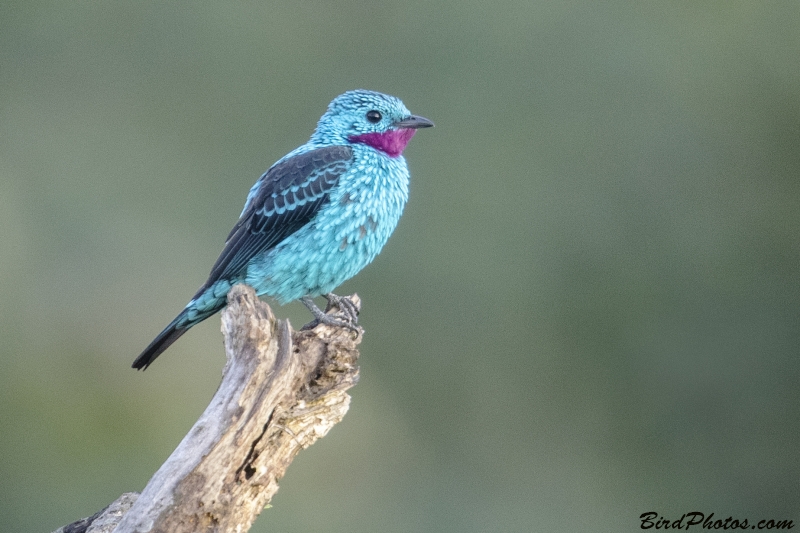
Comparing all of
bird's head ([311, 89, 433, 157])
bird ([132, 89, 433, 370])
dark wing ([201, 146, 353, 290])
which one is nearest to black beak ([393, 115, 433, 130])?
bird's head ([311, 89, 433, 157])

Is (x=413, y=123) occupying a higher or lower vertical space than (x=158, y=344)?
higher

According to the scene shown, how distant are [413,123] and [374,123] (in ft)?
0.88

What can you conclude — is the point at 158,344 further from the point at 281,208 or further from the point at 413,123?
the point at 413,123

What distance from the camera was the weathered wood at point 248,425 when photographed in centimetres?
408

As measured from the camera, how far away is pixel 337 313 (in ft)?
20.4

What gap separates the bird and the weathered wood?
3.52ft

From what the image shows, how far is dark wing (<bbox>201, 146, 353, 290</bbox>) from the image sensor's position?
6.09 m

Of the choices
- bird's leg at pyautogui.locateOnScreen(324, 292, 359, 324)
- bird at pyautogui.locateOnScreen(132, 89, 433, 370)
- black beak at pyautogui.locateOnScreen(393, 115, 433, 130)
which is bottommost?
bird's leg at pyautogui.locateOnScreen(324, 292, 359, 324)

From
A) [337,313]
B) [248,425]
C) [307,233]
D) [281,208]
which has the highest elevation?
[281,208]

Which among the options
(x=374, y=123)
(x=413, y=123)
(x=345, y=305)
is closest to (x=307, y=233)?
(x=345, y=305)

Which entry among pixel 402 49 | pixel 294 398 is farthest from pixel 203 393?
pixel 294 398

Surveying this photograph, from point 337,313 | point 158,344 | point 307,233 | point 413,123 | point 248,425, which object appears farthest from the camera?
point 413,123

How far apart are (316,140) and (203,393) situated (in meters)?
4.07

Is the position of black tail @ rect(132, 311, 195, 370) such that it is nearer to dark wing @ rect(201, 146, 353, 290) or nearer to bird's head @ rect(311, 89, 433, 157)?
dark wing @ rect(201, 146, 353, 290)
